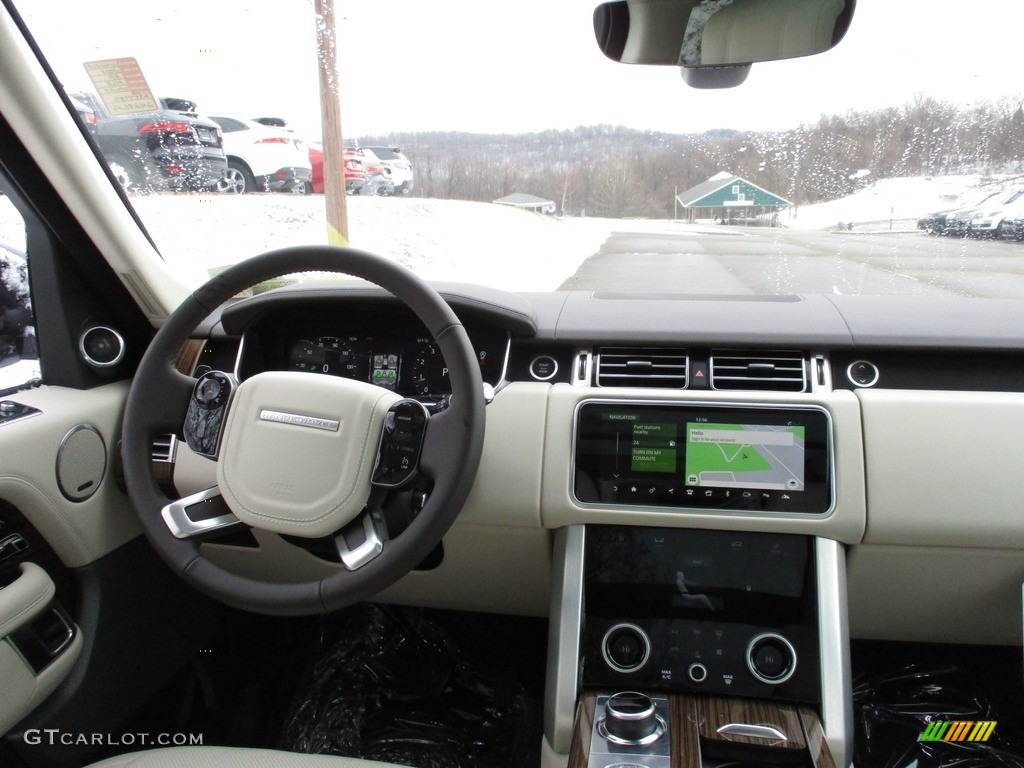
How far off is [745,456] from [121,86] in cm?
190

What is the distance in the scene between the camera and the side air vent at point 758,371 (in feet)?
6.01

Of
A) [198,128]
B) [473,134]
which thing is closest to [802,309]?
[473,134]

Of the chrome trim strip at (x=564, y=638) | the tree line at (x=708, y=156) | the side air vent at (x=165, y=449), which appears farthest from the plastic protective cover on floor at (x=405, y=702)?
the tree line at (x=708, y=156)

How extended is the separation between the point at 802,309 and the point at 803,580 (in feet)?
2.26

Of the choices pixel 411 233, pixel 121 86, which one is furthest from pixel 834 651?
pixel 121 86

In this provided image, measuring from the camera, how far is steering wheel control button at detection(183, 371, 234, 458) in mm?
1561

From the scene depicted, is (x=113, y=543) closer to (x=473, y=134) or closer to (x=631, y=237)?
(x=473, y=134)

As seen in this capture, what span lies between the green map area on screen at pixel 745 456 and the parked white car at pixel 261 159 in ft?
4.39

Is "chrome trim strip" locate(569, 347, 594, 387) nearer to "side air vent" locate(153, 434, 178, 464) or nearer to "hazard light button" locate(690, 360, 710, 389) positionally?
"hazard light button" locate(690, 360, 710, 389)

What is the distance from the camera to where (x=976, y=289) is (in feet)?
6.32

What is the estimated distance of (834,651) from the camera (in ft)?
5.56

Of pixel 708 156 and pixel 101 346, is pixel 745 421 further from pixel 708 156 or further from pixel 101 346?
pixel 101 346


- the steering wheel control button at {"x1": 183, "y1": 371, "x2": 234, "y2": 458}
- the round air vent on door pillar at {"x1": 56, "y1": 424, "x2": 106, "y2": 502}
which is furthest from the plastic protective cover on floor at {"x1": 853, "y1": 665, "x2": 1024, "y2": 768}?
the round air vent on door pillar at {"x1": 56, "y1": 424, "x2": 106, "y2": 502}

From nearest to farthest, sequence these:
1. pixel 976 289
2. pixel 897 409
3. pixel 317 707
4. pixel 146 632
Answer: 1. pixel 897 409
2. pixel 976 289
3. pixel 146 632
4. pixel 317 707
